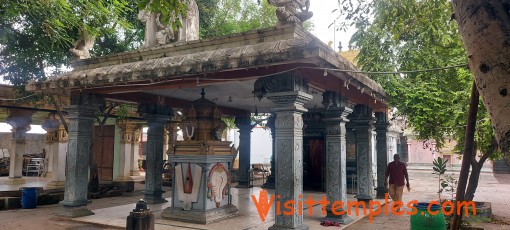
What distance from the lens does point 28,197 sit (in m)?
11.3

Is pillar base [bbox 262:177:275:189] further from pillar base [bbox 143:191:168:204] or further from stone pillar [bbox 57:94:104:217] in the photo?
stone pillar [bbox 57:94:104:217]

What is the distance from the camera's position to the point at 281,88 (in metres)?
6.66

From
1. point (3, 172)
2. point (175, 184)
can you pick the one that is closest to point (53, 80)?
point (175, 184)

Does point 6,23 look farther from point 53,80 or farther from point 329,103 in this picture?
point 329,103

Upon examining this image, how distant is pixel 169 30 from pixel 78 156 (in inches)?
149

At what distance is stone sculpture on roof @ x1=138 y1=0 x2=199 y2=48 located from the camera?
9.13 meters

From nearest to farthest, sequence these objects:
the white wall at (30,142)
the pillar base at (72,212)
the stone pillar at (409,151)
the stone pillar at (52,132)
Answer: the pillar base at (72,212) → the stone pillar at (52,132) → the white wall at (30,142) → the stone pillar at (409,151)

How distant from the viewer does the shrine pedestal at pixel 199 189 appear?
8.31 metres

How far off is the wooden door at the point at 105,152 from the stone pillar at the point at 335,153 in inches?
561

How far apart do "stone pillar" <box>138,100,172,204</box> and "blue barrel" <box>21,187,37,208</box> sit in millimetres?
3594

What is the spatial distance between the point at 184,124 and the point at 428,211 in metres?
5.55

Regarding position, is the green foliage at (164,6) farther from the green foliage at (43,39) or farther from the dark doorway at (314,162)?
the dark doorway at (314,162)

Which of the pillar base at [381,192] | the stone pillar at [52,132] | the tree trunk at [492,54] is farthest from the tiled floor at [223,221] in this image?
the stone pillar at [52,132]

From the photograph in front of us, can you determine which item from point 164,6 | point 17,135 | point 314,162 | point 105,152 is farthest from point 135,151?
point 164,6
